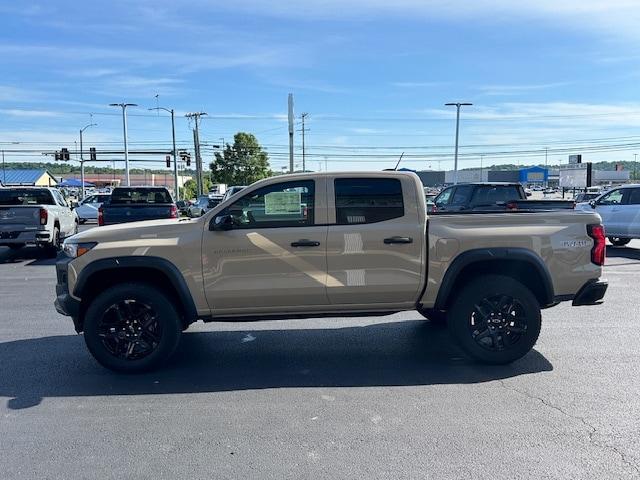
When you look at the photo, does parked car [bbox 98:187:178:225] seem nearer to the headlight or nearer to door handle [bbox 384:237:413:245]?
the headlight

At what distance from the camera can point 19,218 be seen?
43.5 feet

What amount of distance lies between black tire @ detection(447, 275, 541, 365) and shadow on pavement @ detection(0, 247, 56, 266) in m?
11.4

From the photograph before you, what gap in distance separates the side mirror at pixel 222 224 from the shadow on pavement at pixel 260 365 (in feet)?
4.53

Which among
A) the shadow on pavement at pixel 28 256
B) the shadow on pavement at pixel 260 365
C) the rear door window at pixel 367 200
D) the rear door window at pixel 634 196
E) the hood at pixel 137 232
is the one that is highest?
the rear door window at pixel 367 200

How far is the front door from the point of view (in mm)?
5152

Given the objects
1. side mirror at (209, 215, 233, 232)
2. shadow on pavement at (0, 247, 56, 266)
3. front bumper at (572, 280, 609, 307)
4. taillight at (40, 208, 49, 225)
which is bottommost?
shadow on pavement at (0, 247, 56, 266)

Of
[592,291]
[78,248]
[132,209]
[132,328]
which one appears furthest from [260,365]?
[132,209]

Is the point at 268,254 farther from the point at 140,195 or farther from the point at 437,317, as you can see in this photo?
the point at 140,195

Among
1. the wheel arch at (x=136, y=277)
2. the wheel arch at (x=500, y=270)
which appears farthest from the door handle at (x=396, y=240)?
the wheel arch at (x=136, y=277)

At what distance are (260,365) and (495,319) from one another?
2.36m

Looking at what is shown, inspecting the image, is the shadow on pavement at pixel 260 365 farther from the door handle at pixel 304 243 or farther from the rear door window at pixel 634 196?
the rear door window at pixel 634 196

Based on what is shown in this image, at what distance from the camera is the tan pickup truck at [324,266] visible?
514 cm

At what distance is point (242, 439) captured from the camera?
12.8 ft

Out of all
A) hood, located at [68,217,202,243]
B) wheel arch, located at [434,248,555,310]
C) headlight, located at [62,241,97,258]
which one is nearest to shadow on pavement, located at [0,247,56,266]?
headlight, located at [62,241,97,258]
